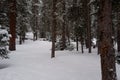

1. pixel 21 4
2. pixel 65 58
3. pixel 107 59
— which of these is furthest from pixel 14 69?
pixel 21 4

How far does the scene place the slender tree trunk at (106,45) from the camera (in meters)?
7.65

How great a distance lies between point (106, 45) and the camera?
767 cm

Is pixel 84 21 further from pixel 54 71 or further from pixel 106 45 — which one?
pixel 106 45

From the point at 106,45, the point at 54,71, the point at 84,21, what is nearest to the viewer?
the point at 106,45

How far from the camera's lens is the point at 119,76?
37.9 feet

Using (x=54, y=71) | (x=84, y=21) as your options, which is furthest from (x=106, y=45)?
(x=84, y=21)

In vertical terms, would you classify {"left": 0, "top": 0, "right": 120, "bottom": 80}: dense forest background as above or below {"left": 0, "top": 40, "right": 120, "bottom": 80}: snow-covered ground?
above

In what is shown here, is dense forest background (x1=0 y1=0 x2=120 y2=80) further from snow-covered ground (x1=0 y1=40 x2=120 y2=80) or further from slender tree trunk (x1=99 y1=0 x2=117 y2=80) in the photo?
snow-covered ground (x1=0 y1=40 x2=120 y2=80)

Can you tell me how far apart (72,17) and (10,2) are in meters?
6.38

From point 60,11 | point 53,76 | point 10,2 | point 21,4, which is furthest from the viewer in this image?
point 60,11

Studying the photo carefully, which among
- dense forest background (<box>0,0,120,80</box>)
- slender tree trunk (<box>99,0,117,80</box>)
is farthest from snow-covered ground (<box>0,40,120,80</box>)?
slender tree trunk (<box>99,0,117,80</box>)

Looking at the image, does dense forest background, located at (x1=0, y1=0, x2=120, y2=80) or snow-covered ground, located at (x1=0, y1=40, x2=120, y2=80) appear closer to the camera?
dense forest background, located at (x1=0, y1=0, x2=120, y2=80)

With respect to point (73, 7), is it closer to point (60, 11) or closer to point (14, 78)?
point (60, 11)

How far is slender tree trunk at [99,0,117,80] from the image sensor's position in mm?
7648
